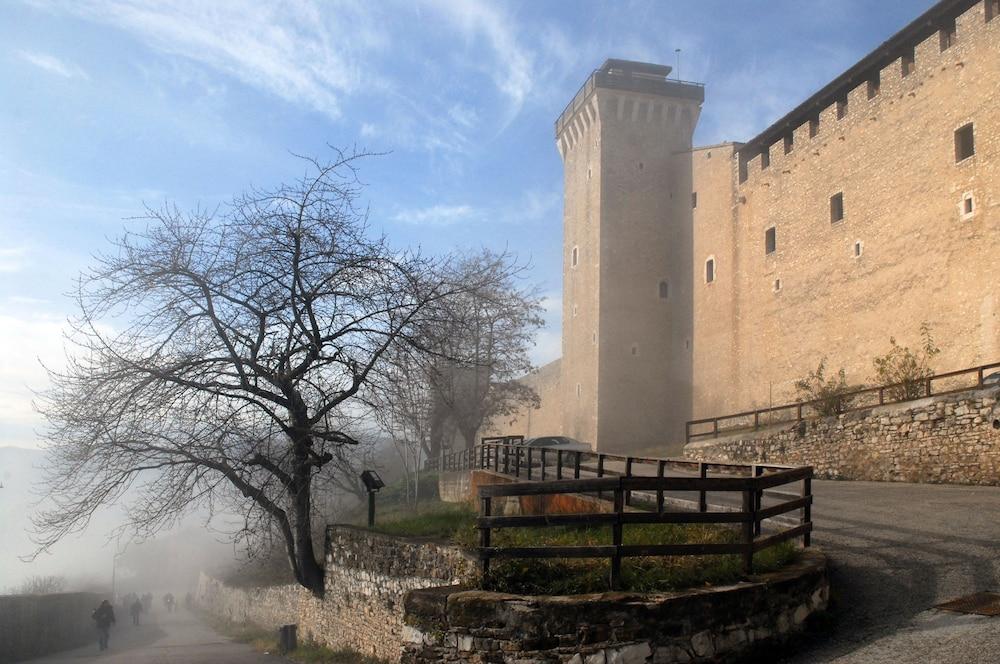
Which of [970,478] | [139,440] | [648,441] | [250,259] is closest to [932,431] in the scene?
[970,478]

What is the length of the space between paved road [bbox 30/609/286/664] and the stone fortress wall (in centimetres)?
1968

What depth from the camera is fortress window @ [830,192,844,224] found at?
102 ft

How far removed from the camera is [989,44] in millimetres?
23547

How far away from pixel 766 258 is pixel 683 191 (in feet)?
28.0

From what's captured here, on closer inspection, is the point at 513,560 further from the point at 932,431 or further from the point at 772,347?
the point at 772,347

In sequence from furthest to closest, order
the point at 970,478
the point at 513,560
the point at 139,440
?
the point at 970,478 < the point at 139,440 < the point at 513,560

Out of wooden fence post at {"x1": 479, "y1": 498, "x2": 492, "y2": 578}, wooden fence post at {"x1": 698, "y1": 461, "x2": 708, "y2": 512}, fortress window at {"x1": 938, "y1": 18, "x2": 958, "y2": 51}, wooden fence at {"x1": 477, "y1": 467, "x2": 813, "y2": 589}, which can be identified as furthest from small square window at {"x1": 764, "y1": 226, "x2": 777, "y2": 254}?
wooden fence post at {"x1": 479, "y1": 498, "x2": 492, "y2": 578}

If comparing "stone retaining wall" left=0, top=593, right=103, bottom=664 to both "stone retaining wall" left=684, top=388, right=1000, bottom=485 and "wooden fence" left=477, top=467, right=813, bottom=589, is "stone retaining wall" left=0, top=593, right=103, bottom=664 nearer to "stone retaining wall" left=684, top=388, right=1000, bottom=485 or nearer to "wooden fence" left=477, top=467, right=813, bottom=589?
"wooden fence" left=477, top=467, right=813, bottom=589

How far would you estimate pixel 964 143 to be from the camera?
25.0 meters

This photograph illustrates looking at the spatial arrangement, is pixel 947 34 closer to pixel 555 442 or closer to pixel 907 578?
pixel 555 442

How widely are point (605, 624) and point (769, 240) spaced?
103ft

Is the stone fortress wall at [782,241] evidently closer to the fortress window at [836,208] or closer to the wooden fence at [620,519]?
the fortress window at [836,208]

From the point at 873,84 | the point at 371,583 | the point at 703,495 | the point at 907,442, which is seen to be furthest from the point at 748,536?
the point at 873,84

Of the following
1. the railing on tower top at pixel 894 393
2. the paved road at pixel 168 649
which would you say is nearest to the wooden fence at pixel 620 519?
the paved road at pixel 168 649
